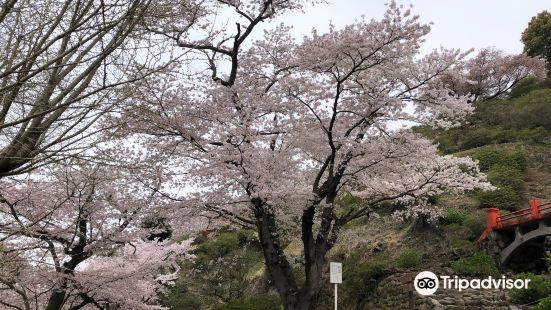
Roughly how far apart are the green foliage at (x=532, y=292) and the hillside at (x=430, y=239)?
0.02 metres

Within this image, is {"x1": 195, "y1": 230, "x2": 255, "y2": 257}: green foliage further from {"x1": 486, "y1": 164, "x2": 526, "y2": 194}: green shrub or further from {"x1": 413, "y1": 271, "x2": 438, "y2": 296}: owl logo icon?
{"x1": 413, "y1": 271, "x2": 438, "y2": 296}: owl logo icon

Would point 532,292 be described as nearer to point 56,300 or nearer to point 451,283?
point 451,283

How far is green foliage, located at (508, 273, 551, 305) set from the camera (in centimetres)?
925

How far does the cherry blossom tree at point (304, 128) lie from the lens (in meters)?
8.10

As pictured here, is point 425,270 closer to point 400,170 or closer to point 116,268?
point 400,170

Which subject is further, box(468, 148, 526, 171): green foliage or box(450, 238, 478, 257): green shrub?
box(468, 148, 526, 171): green foliage

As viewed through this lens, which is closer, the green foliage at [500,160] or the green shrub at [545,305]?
the green shrub at [545,305]

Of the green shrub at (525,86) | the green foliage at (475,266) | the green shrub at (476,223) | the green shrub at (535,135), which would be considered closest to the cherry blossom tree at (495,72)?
the green shrub at (525,86)

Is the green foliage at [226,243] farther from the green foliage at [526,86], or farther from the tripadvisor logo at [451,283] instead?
the green foliage at [526,86]

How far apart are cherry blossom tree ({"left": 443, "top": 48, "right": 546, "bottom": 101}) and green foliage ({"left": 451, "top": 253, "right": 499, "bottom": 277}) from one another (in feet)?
51.4

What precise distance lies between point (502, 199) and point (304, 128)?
9.14 metres

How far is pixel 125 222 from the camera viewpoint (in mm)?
9758

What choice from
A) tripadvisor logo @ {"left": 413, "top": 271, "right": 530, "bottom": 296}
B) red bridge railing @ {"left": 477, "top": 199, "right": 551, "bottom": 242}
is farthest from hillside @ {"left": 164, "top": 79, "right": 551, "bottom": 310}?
red bridge railing @ {"left": 477, "top": 199, "right": 551, "bottom": 242}

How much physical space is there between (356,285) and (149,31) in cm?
1008
